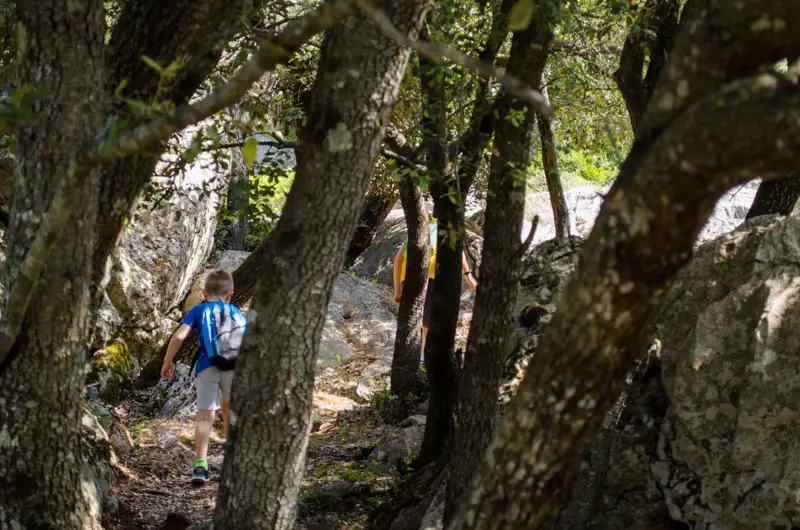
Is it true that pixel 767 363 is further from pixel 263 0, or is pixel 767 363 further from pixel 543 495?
pixel 263 0

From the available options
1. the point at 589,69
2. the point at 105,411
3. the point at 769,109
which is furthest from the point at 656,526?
the point at 589,69

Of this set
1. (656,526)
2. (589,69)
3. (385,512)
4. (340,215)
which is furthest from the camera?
(589,69)

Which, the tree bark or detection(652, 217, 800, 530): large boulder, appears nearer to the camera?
detection(652, 217, 800, 530): large boulder

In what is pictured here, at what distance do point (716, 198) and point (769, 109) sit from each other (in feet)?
1.30

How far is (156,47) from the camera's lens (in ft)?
13.5

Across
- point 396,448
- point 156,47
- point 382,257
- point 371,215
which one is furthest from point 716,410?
point 382,257

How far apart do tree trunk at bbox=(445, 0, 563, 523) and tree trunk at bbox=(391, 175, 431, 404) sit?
3.45 meters

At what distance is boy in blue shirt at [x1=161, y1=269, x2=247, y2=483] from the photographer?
7020mm

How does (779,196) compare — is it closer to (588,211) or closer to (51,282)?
(51,282)

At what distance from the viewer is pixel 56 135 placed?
3828 millimetres

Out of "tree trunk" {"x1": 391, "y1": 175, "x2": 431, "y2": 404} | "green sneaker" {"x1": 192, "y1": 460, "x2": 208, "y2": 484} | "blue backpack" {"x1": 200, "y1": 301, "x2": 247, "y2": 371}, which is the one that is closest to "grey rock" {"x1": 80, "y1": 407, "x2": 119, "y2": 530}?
"green sneaker" {"x1": 192, "y1": 460, "x2": 208, "y2": 484}

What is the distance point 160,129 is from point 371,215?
11.2m

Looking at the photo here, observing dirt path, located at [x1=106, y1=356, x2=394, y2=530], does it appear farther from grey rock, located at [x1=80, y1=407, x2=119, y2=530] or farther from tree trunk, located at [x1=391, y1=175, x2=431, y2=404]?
tree trunk, located at [x1=391, y1=175, x2=431, y2=404]

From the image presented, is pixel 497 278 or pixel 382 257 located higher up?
pixel 382 257
